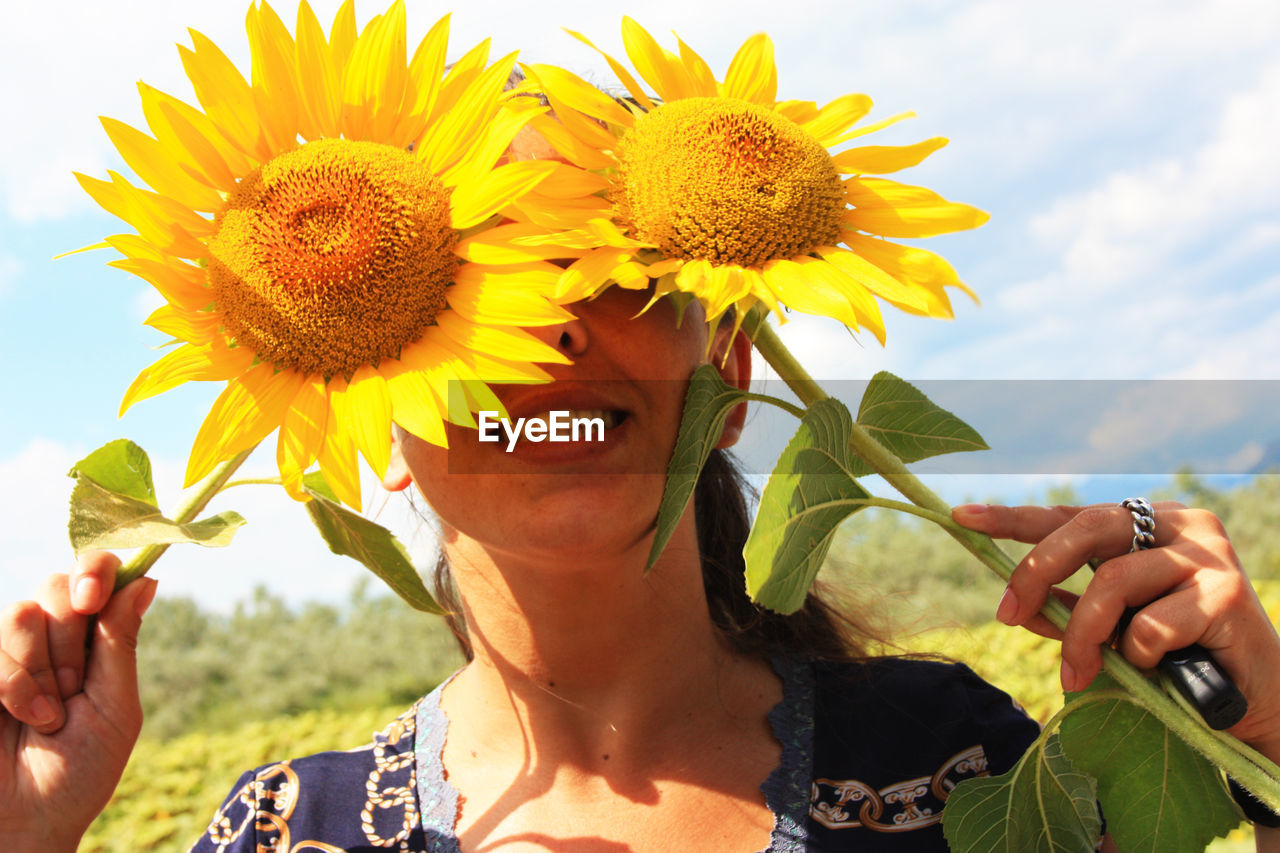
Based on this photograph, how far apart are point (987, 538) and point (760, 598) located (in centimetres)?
37

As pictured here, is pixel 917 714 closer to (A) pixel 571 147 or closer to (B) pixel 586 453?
(B) pixel 586 453

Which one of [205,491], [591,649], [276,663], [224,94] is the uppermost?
[224,94]

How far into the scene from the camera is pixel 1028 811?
150cm

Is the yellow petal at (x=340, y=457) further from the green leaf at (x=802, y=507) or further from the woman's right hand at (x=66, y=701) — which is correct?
the woman's right hand at (x=66, y=701)

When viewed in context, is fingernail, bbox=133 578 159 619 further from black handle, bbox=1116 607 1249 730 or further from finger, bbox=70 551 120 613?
black handle, bbox=1116 607 1249 730

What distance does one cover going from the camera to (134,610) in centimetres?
168

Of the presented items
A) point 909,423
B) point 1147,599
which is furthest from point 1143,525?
point 909,423

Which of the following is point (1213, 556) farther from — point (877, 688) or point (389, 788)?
point (389, 788)

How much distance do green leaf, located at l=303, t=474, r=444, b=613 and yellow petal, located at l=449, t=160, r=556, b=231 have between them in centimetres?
57

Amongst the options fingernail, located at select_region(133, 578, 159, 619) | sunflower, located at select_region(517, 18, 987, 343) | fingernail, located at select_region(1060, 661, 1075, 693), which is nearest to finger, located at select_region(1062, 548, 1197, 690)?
fingernail, located at select_region(1060, 661, 1075, 693)

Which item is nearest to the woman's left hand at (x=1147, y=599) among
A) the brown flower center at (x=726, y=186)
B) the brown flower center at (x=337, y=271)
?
the brown flower center at (x=726, y=186)

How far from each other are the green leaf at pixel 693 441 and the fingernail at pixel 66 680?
113cm

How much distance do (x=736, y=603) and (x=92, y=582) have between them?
147 cm

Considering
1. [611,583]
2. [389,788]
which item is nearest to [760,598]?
[611,583]
